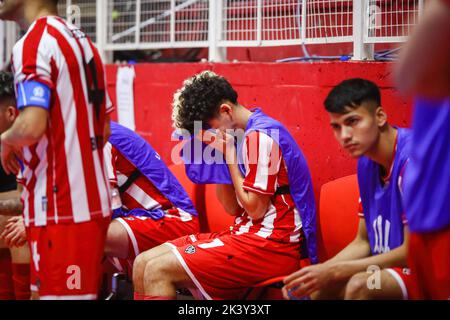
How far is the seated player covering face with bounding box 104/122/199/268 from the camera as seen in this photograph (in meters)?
4.74

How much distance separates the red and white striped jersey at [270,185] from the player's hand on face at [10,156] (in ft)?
4.14

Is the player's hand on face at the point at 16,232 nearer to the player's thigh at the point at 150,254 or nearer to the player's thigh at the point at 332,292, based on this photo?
the player's thigh at the point at 150,254

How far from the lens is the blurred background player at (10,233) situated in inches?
158

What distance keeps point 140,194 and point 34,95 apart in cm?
184

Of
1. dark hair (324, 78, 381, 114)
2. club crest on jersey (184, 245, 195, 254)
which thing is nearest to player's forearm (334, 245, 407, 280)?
dark hair (324, 78, 381, 114)

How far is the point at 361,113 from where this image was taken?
3549 mm

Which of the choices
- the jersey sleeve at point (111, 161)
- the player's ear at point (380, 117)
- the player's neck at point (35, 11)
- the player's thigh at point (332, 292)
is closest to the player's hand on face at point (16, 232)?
the jersey sleeve at point (111, 161)

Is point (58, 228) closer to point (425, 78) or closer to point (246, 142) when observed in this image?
point (246, 142)

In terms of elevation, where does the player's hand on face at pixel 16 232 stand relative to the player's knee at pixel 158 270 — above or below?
above

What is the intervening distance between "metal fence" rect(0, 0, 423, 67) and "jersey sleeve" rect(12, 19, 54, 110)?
2.39 meters

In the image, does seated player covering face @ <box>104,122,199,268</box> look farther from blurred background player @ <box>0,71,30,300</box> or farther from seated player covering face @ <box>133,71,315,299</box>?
blurred background player @ <box>0,71,30,300</box>

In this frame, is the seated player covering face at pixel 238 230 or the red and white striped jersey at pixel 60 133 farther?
the seated player covering face at pixel 238 230

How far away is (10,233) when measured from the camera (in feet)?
13.2
